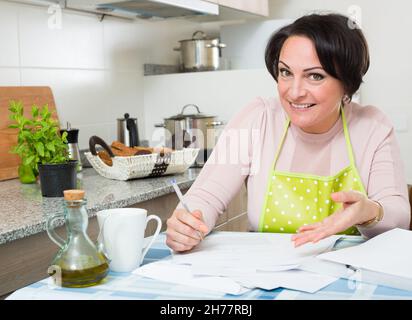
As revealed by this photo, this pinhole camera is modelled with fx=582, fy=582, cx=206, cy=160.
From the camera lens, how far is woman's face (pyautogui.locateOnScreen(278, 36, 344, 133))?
4.84 feet

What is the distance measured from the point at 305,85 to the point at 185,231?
21.8 inches

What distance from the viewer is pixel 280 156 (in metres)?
1.57

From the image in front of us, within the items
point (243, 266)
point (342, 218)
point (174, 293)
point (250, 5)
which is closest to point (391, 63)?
point (250, 5)

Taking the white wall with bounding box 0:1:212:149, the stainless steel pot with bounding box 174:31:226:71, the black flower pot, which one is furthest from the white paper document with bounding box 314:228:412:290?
the stainless steel pot with bounding box 174:31:226:71

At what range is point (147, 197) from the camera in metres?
1.92

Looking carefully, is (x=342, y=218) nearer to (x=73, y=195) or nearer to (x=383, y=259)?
(x=383, y=259)

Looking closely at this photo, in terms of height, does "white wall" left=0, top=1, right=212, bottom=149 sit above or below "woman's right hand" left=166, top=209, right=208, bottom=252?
above

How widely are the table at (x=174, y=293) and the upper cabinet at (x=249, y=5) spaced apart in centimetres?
191

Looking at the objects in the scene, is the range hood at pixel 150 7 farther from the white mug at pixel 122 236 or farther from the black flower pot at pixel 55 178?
the white mug at pixel 122 236

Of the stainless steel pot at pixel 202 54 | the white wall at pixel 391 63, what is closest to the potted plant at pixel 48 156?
the stainless steel pot at pixel 202 54


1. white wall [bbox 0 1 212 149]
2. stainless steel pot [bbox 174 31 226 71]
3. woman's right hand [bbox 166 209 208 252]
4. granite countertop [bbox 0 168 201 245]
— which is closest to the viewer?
woman's right hand [bbox 166 209 208 252]

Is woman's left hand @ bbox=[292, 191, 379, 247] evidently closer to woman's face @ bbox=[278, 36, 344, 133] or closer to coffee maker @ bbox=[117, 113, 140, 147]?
woman's face @ bbox=[278, 36, 344, 133]
